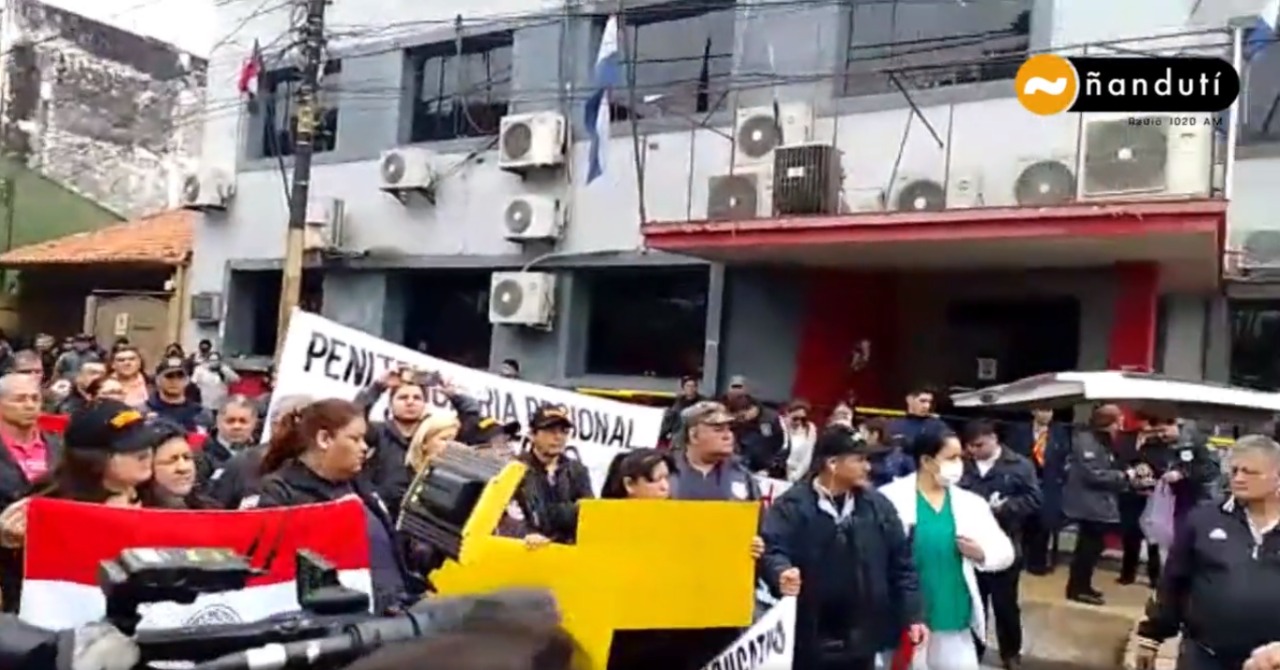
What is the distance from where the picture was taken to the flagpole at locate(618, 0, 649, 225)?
50.6ft

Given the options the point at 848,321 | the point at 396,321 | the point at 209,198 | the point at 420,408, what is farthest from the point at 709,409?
the point at 209,198

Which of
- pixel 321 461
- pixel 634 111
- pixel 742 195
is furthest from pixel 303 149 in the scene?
pixel 321 461

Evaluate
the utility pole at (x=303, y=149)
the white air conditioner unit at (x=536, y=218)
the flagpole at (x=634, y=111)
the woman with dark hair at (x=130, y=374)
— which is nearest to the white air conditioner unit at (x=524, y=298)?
the white air conditioner unit at (x=536, y=218)

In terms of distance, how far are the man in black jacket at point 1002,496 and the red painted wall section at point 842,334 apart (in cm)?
576

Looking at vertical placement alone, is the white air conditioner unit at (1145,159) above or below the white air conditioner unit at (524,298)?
above

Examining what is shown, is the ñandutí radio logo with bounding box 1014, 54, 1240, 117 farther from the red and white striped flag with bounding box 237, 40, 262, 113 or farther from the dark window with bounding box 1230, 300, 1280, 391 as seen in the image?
the red and white striped flag with bounding box 237, 40, 262, 113

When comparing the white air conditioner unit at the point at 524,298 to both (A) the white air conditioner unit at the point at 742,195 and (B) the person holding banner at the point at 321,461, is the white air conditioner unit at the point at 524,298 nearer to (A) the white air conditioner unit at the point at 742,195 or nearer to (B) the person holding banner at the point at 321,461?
(A) the white air conditioner unit at the point at 742,195

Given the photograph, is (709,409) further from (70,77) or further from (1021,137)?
(70,77)

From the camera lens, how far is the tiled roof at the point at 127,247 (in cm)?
2338

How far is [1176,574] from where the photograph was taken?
18.5ft

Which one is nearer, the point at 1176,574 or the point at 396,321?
the point at 1176,574

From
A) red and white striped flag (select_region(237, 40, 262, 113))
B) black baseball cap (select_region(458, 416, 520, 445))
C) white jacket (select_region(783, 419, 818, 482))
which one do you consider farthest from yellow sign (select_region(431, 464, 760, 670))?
red and white striped flag (select_region(237, 40, 262, 113))

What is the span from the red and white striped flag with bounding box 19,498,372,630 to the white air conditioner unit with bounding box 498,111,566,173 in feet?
41.2

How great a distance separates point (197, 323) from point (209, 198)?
1894 mm
